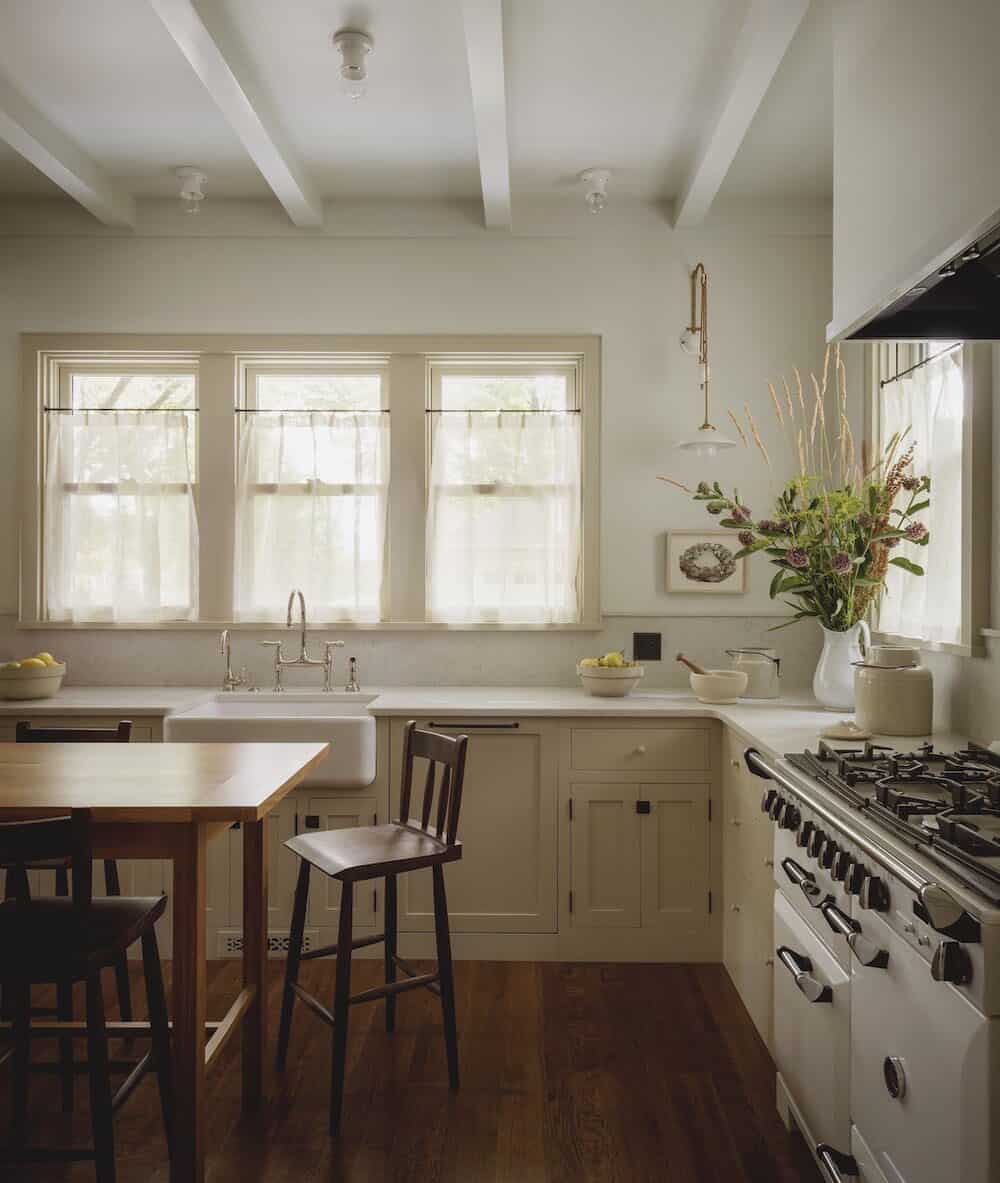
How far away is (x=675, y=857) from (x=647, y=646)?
3.13ft

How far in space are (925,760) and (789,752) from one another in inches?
14.4

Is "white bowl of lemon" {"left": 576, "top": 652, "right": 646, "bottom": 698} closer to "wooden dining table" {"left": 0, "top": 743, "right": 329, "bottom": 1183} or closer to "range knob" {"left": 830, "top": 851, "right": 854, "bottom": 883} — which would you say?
"wooden dining table" {"left": 0, "top": 743, "right": 329, "bottom": 1183}

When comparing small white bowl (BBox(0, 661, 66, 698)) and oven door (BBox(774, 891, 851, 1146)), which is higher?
small white bowl (BBox(0, 661, 66, 698))

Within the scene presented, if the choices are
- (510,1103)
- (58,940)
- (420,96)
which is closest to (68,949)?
(58,940)

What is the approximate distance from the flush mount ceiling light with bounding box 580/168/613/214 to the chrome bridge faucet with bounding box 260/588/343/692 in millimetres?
1980

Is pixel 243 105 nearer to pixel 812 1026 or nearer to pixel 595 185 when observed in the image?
pixel 595 185

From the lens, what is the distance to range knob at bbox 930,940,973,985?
4.17 ft

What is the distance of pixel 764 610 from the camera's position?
13.1 feet

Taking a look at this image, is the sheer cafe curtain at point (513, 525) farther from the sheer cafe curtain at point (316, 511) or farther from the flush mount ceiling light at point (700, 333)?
the flush mount ceiling light at point (700, 333)

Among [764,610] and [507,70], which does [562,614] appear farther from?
[507,70]

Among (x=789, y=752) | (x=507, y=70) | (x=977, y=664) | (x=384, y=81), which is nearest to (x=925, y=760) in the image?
(x=789, y=752)

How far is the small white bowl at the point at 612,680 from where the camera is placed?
361 cm

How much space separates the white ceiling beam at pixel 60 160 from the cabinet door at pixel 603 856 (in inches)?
117

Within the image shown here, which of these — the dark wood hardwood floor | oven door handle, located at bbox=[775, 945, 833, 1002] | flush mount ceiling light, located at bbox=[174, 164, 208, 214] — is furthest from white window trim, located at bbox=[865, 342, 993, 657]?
flush mount ceiling light, located at bbox=[174, 164, 208, 214]
